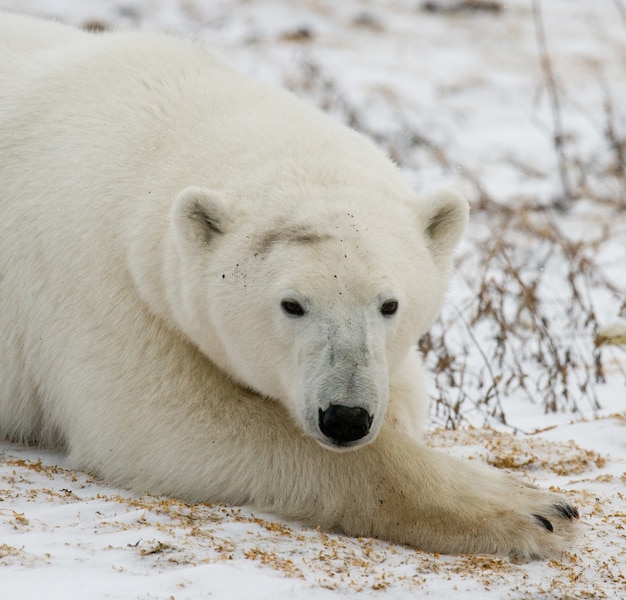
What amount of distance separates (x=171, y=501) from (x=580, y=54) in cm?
1100

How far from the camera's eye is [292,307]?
9.77 feet

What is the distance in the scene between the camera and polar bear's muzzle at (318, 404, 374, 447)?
2.81 meters

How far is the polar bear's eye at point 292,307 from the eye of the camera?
2.96 metres

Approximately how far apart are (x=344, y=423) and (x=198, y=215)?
0.82 meters

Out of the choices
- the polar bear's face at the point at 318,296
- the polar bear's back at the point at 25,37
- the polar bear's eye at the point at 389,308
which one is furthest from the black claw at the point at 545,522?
the polar bear's back at the point at 25,37

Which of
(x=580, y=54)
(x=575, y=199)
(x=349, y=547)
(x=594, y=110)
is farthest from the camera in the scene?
(x=580, y=54)

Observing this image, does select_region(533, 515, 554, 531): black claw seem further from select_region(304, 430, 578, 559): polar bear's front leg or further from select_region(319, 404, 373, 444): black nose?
select_region(319, 404, 373, 444): black nose

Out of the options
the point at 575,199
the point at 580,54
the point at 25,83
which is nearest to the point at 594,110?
the point at 580,54

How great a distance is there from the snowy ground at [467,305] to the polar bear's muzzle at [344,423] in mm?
299

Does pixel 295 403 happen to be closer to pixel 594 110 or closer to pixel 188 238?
pixel 188 238

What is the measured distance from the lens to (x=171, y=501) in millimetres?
3123

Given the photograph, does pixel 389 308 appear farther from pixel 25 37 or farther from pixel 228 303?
pixel 25 37

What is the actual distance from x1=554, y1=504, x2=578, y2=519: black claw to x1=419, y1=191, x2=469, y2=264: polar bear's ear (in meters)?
0.87

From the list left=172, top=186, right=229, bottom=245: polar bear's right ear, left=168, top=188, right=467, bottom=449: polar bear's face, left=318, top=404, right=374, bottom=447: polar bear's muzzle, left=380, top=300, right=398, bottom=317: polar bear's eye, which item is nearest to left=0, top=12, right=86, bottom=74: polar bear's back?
left=172, top=186, right=229, bottom=245: polar bear's right ear
